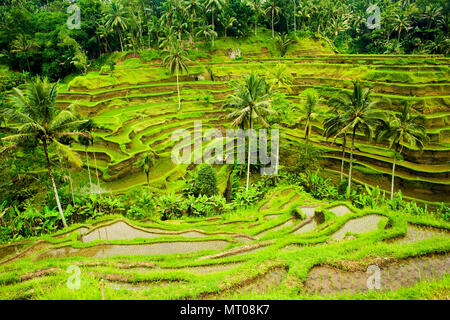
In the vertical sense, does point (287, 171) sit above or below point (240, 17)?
below

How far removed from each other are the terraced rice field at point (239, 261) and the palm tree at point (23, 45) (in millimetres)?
42986

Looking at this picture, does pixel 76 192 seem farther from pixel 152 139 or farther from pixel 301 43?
pixel 301 43

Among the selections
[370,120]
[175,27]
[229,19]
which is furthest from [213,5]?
[370,120]

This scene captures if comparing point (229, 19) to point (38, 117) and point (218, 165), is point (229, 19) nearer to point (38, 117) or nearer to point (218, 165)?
point (218, 165)

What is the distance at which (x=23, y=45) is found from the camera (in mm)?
41656

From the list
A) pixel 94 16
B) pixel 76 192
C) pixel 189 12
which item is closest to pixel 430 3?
pixel 189 12

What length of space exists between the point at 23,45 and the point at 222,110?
118ft

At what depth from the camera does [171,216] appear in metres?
16.4

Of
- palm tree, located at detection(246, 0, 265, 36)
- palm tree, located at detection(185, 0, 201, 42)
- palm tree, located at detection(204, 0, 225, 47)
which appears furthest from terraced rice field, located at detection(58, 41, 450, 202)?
palm tree, located at detection(246, 0, 265, 36)

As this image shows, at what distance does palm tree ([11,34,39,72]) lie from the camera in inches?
1625

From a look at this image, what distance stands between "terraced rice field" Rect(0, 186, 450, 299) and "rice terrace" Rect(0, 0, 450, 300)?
0.20 ft

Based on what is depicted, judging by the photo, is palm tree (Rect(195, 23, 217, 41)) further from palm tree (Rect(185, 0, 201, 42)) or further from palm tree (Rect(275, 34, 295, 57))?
palm tree (Rect(275, 34, 295, 57))

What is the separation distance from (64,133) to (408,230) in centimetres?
1594

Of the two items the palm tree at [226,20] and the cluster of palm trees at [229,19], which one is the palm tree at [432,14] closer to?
the cluster of palm trees at [229,19]
